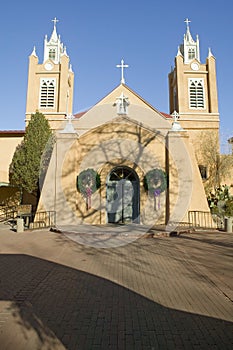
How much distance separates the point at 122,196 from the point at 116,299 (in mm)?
10411

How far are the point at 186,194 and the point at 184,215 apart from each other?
1201 mm

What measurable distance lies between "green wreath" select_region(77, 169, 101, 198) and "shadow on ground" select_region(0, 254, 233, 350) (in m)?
8.74

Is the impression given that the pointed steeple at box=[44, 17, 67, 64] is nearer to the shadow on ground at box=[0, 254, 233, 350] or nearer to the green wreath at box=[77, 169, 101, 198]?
the green wreath at box=[77, 169, 101, 198]

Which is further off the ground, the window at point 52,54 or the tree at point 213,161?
the window at point 52,54

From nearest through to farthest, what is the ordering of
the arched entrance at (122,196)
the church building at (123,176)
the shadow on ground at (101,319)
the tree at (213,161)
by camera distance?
1. the shadow on ground at (101,319)
2. the church building at (123,176)
3. the arched entrance at (122,196)
4. the tree at (213,161)

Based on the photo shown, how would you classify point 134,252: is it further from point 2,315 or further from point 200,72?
point 200,72

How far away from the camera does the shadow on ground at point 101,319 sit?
3340mm

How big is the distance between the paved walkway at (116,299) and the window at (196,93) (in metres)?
23.2

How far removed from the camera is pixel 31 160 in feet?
69.2

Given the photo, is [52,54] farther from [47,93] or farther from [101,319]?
[101,319]

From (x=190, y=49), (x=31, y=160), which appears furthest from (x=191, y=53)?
(x=31, y=160)

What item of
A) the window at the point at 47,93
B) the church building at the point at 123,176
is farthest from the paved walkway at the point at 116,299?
the window at the point at 47,93

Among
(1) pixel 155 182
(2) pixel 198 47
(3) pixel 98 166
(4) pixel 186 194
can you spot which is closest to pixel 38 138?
(3) pixel 98 166

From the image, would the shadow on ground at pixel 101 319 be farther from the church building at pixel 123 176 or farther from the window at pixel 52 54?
the window at pixel 52 54
